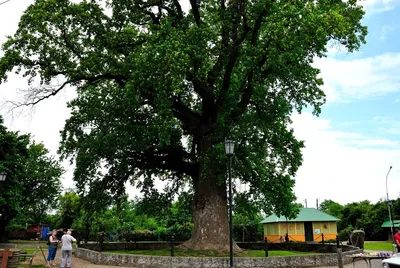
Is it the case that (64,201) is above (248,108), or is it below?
below

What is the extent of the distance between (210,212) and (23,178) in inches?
972

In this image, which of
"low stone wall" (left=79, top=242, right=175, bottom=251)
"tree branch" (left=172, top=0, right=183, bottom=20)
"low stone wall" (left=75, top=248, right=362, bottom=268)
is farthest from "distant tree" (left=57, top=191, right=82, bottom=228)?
"tree branch" (left=172, top=0, right=183, bottom=20)

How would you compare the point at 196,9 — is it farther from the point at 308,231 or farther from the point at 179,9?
the point at 308,231

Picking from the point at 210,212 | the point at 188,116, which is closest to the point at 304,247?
the point at 210,212

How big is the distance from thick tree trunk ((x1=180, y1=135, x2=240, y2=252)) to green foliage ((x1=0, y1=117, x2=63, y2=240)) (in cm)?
1044

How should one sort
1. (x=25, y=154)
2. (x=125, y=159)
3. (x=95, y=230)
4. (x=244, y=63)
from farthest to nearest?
(x=95, y=230), (x=25, y=154), (x=125, y=159), (x=244, y=63)

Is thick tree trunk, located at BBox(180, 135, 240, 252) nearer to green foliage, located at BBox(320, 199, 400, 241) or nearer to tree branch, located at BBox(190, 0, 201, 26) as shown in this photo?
tree branch, located at BBox(190, 0, 201, 26)

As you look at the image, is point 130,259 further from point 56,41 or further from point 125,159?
point 56,41

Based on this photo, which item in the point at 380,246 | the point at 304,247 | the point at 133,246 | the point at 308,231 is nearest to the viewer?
the point at 304,247

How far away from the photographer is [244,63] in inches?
667

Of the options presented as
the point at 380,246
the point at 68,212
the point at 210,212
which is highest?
the point at 68,212

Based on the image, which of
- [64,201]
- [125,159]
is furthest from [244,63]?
[64,201]

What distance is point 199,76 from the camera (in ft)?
53.7

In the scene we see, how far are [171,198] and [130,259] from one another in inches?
362
